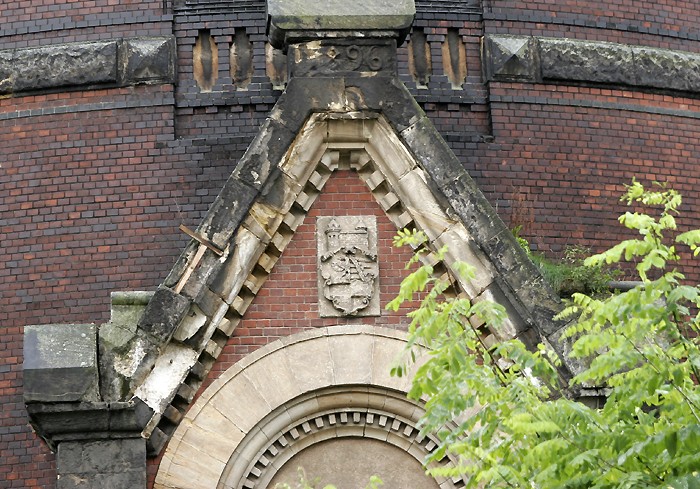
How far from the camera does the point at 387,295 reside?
39.3ft

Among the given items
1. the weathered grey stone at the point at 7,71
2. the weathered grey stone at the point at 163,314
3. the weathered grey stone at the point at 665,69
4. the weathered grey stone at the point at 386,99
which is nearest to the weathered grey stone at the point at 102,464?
the weathered grey stone at the point at 163,314

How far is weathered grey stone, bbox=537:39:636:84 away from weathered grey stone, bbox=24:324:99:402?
7.41 m

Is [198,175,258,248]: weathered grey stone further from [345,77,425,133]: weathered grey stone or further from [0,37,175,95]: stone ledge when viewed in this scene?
[0,37,175,95]: stone ledge

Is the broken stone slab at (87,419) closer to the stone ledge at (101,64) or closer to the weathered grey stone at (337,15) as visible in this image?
the weathered grey stone at (337,15)

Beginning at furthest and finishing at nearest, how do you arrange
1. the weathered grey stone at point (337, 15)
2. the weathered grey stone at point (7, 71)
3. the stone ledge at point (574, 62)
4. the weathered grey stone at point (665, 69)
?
the weathered grey stone at point (665, 69), the stone ledge at point (574, 62), the weathered grey stone at point (7, 71), the weathered grey stone at point (337, 15)

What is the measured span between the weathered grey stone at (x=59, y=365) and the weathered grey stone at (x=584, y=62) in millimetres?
7410

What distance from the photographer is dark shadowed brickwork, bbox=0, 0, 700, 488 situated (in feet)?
52.5

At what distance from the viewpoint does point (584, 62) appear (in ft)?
55.8

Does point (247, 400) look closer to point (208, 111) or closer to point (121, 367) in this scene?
point (121, 367)

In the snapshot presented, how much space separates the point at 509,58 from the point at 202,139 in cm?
345

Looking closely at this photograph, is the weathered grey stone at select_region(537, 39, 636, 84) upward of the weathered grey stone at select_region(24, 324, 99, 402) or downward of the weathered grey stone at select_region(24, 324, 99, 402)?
upward

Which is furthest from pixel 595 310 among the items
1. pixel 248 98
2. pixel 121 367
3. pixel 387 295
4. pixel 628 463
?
pixel 248 98

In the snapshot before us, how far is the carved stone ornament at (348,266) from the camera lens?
39.1ft

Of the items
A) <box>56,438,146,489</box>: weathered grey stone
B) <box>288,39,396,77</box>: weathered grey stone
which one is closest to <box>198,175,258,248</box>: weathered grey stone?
<box>288,39,396,77</box>: weathered grey stone
